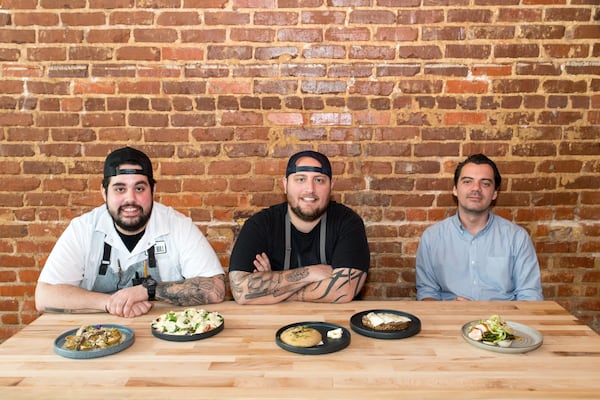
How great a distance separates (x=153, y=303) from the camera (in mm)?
2361

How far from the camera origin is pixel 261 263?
275 cm

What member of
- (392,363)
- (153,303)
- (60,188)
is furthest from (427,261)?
(60,188)

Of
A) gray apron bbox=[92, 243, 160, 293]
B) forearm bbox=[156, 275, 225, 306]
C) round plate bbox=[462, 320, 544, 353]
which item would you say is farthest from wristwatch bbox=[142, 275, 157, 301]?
round plate bbox=[462, 320, 544, 353]

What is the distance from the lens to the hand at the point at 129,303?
2168 mm

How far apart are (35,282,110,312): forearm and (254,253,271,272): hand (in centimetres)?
81

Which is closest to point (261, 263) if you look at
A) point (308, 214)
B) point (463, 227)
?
point (308, 214)

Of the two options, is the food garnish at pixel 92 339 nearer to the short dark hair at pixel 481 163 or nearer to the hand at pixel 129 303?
the hand at pixel 129 303

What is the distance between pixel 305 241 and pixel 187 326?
1.14 m

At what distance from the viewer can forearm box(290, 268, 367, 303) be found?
7.82 ft

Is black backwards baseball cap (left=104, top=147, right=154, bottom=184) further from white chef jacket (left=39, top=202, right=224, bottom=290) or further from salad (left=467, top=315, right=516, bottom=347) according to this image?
salad (left=467, top=315, right=516, bottom=347)

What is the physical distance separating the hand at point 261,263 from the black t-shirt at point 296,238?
27mm

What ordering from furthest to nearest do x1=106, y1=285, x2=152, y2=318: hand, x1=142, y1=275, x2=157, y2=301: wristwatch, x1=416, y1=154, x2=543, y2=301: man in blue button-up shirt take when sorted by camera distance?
x1=416, y1=154, x2=543, y2=301: man in blue button-up shirt
x1=142, y1=275, x2=157, y2=301: wristwatch
x1=106, y1=285, x2=152, y2=318: hand

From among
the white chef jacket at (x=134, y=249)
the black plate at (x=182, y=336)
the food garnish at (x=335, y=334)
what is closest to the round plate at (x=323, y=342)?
the food garnish at (x=335, y=334)

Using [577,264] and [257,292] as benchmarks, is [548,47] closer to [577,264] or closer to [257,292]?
[577,264]
